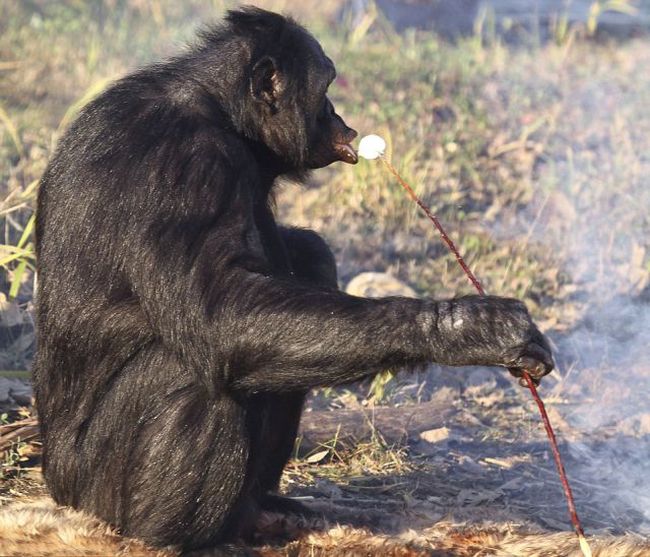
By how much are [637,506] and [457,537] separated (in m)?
1.09

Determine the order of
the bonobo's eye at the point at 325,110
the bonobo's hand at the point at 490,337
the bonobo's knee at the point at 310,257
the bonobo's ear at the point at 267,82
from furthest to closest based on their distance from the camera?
the bonobo's knee at the point at 310,257
the bonobo's eye at the point at 325,110
the bonobo's ear at the point at 267,82
the bonobo's hand at the point at 490,337

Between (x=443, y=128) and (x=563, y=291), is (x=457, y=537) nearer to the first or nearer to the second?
(x=563, y=291)

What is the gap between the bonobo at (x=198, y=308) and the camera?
144 inches

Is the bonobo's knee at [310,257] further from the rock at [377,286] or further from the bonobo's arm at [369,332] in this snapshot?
the rock at [377,286]

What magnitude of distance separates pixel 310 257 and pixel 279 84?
2.61 feet

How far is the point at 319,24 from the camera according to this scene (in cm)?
1168

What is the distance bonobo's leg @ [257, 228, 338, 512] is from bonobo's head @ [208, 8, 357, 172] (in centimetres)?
46

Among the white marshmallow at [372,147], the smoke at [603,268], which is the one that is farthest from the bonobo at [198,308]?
the smoke at [603,268]

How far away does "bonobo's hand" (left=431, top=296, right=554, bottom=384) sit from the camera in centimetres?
361

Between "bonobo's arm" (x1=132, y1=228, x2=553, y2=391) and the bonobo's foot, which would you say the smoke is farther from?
"bonobo's arm" (x1=132, y1=228, x2=553, y2=391)

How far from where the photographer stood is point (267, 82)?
4250 mm

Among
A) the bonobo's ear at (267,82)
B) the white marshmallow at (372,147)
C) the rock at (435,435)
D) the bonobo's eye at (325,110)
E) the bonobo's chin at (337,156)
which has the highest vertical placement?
the bonobo's ear at (267,82)

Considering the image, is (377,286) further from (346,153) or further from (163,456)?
(163,456)

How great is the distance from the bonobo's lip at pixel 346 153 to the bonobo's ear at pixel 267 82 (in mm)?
317
